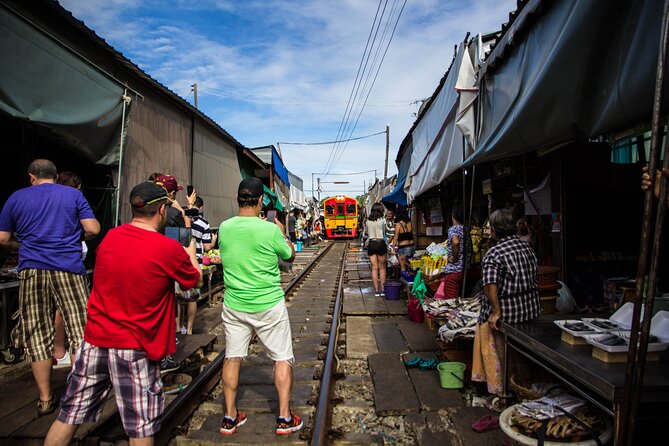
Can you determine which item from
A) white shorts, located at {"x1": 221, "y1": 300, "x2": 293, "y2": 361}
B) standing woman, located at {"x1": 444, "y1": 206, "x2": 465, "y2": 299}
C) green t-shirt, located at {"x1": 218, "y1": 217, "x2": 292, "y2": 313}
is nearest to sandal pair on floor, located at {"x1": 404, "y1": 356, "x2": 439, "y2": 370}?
standing woman, located at {"x1": 444, "y1": 206, "x2": 465, "y2": 299}

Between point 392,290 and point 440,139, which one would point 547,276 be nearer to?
point 440,139

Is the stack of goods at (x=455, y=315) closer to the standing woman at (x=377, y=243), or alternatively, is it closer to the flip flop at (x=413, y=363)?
the flip flop at (x=413, y=363)

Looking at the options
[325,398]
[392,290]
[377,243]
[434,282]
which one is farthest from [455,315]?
[377,243]

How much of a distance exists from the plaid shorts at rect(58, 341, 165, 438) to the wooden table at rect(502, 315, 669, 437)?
2.51 m

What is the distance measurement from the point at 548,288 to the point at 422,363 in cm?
165

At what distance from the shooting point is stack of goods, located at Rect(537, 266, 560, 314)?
4.43 meters

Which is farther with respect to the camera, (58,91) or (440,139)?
(440,139)

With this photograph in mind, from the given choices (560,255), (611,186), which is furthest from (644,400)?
(611,186)

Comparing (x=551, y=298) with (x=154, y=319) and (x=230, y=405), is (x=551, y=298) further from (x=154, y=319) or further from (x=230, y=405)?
(x=154, y=319)

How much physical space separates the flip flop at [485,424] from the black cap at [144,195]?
9.86 ft

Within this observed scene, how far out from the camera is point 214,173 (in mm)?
11172

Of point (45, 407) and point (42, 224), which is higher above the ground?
point (42, 224)

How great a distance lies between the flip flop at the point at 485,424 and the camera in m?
3.42

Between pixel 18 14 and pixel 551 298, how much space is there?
20.2 feet
